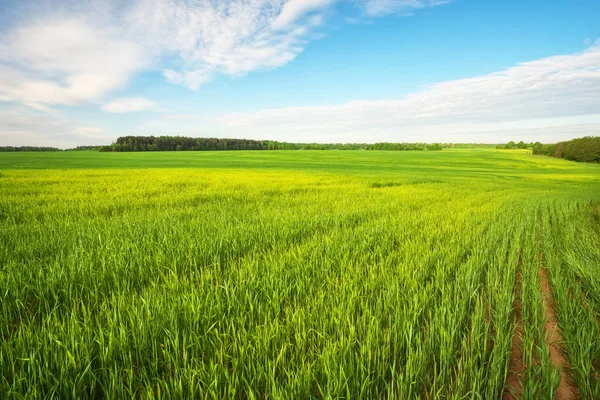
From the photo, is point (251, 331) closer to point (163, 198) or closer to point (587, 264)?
point (587, 264)

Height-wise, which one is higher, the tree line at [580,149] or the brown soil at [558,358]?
the tree line at [580,149]


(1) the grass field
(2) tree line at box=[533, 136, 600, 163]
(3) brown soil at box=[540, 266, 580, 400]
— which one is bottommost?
(3) brown soil at box=[540, 266, 580, 400]

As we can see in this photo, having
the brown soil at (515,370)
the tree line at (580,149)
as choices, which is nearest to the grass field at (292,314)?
the brown soil at (515,370)

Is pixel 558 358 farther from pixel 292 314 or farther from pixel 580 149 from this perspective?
pixel 580 149

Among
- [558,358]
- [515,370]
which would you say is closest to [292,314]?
[515,370]

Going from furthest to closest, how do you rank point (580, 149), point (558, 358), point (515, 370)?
point (580, 149) → point (558, 358) → point (515, 370)

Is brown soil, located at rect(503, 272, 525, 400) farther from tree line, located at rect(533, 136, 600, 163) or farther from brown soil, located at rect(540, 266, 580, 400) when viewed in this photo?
tree line, located at rect(533, 136, 600, 163)

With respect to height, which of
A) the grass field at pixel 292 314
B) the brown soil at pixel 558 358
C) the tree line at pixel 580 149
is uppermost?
the tree line at pixel 580 149

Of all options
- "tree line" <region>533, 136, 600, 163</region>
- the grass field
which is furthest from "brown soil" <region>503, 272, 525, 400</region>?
"tree line" <region>533, 136, 600, 163</region>

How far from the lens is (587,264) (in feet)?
16.2

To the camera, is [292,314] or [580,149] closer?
[292,314]

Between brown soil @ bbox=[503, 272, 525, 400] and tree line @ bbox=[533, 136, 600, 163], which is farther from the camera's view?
tree line @ bbox=[533, 136, 600, 163]

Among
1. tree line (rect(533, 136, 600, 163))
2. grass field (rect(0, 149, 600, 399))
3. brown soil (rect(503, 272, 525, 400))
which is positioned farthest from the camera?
tree line (rect(533, 136, 600, 163))

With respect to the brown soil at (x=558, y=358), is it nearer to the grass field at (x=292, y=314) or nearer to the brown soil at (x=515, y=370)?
the grass field at (x=292, y=314)
